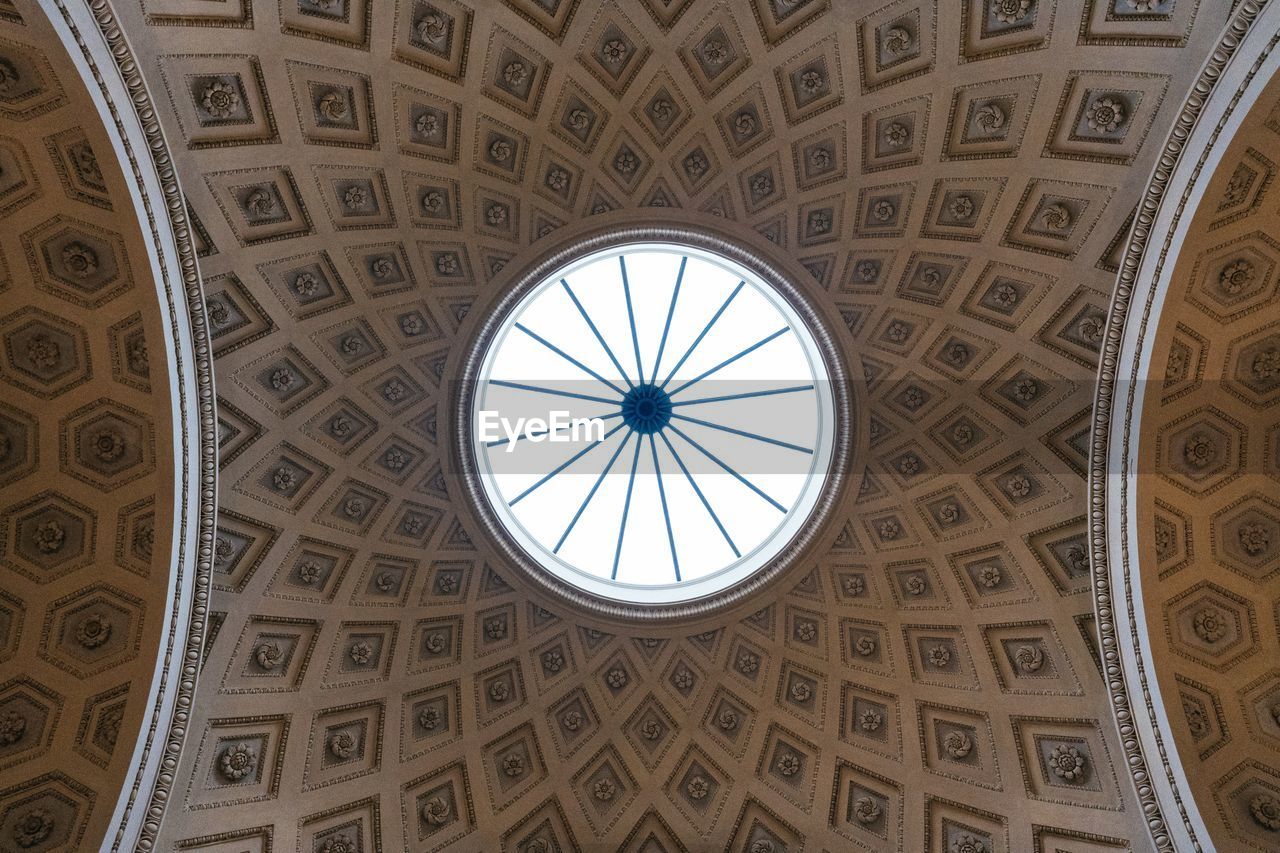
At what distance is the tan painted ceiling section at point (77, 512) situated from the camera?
9984 millimetres

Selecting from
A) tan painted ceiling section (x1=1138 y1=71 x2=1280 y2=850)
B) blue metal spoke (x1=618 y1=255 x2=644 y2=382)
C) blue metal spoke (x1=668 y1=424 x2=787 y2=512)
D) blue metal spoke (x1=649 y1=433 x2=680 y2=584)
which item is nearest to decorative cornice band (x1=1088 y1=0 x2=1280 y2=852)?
tan painted ceiling section (x1=1138 y1=71 x2=1280 y2=850)

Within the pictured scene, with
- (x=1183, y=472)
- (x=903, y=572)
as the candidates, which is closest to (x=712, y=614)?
(x=903, y=572)

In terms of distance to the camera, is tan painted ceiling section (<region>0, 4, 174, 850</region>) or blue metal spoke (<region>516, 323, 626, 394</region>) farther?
blue metal spoke (<region>516, 323, 626, 394</region>)

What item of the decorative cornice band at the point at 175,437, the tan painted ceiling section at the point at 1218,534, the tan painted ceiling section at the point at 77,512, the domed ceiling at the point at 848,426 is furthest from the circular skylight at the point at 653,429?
the tan painted ceiling section at the point at 77,512

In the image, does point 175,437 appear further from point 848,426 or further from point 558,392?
point 848,426

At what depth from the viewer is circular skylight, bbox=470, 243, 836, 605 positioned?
52.4 feet

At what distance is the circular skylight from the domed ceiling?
125 cm

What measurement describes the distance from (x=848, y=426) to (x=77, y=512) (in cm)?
1137

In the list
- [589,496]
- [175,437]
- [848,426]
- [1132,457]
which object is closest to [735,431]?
[848,426]

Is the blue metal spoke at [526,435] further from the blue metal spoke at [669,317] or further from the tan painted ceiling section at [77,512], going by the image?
the tan painted ceiling section at [77,512]

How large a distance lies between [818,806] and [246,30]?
14484mm

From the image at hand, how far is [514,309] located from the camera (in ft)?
46.7

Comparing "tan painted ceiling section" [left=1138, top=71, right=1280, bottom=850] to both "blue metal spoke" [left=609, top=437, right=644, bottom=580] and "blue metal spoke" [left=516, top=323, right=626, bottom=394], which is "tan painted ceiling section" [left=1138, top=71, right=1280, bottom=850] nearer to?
"blue metal spoke" [left=609, top=437, right=644, bottom=580]

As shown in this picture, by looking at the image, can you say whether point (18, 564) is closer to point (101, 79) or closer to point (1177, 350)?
point (101, 79)
